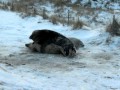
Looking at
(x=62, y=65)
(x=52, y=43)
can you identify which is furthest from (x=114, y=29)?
(x=62, y=65)

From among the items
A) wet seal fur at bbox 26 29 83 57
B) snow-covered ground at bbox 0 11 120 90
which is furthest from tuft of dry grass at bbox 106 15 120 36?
wet seal fur at bbox 26 29 83 57

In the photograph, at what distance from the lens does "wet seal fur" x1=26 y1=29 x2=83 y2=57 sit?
9680 mm

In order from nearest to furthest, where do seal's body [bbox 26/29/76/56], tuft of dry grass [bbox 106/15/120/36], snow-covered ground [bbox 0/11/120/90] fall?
snow-covered ground [bbox 0/11/120/90] → seal's body [bbox 26/29/76/56] → tuft of dry grass [bbox 106/15/120/36]

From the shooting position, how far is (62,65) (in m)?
8.81

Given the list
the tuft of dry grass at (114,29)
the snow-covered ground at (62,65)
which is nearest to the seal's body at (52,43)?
the snow-covered ground at (62,65)

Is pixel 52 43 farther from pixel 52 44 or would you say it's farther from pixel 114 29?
pixel 114 29

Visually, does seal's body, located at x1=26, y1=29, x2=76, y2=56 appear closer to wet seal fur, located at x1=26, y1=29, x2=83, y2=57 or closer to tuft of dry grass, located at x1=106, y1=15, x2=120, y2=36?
wet seal fur, located at x1=26, y1=29, x2=83, y2=57

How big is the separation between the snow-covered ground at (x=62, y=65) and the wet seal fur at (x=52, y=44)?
0.61 feet

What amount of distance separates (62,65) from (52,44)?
4.06ft

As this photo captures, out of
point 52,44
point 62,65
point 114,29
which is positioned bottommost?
point 62,65

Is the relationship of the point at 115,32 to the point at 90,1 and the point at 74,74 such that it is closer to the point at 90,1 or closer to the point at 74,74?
the point at 74,74

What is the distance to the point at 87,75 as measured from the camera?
8031 mm

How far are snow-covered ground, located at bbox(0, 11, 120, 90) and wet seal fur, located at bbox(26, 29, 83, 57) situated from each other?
0.61 feet

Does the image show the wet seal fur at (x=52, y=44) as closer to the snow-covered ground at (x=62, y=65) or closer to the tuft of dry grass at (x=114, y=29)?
the snow-covered ground at (x=62, y=65)
